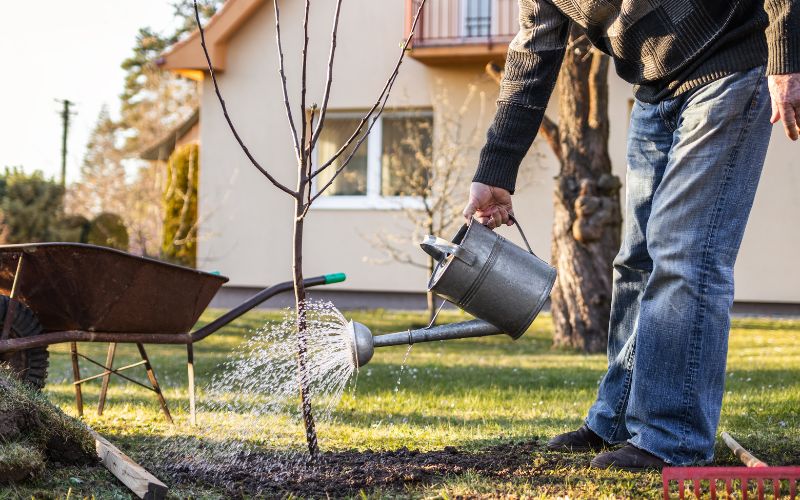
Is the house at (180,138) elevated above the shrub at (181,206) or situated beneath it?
elevated above

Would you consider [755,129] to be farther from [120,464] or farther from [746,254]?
[746,254]

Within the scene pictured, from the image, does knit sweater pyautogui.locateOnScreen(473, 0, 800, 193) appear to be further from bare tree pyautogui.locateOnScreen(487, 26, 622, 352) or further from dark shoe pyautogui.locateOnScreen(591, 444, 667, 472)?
bare tree pyautogui.locateOnScreen(487, 26, 622, 352)

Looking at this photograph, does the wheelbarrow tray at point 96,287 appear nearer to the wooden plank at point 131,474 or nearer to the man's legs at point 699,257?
the wooden plank at point 131,474

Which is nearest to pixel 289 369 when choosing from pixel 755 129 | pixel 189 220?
pixel 755 129

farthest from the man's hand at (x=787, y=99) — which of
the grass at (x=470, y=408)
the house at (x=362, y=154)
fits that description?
the house at (x=362, y=154)

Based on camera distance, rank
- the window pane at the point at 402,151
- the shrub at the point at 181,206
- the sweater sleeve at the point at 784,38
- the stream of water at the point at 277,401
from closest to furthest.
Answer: the sweater sleeve at the point at 784,38
the stream of water at the point at 277,401
the window pane at the point at 402,151
the shrub at the point at 181,206

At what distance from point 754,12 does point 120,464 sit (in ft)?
6.95

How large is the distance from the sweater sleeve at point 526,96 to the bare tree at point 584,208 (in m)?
4.73

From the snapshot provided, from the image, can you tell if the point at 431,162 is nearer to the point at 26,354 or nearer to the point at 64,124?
the point at 26,354

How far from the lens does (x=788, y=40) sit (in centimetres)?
224

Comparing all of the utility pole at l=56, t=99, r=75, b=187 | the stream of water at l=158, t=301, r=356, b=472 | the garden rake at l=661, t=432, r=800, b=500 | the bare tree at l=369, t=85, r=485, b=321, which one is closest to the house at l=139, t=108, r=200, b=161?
the bare tree at l=369, t=85, r=485, b=321

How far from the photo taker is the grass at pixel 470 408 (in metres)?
2.46

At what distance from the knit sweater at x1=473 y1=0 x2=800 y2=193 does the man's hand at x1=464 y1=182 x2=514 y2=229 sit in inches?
1.1

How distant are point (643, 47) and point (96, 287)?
225 cm
